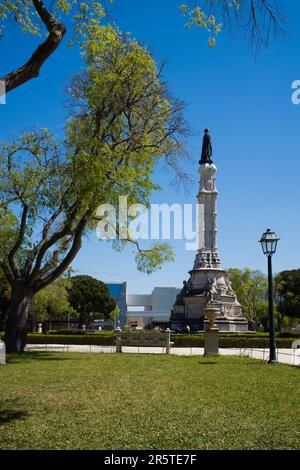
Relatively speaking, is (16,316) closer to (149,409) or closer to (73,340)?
(149,409)

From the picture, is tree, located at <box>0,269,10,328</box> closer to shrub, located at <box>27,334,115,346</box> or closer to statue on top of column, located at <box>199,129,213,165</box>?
shrub, located at <box>27,334,115,346</box>

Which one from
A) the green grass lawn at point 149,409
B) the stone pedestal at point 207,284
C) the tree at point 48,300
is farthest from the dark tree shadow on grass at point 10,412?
the stone pedestal at point 207,284

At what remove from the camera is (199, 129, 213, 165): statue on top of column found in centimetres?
5834

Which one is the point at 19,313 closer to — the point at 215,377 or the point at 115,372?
the point at 115,372

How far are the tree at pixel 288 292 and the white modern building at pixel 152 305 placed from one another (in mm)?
42078

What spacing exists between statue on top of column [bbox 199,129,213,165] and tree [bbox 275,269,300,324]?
79.0ft

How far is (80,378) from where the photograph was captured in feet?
45.3

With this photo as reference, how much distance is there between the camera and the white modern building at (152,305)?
117 meters

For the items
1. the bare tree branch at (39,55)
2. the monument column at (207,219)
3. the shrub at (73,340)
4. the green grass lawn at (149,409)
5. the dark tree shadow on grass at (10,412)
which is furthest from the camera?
the monument column at (207,219)

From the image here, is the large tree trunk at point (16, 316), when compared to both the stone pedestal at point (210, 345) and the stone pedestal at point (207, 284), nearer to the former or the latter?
the stone pedestal at point (210, 345)

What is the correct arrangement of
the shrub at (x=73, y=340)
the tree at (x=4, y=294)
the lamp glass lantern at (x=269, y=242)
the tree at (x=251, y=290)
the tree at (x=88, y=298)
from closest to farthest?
the lamp glass lantern at (x=269, y=242), the shrub at (x=73, y=340), the tree at (x=4, y=294), the tree at (x=251, y=290), the tree at (x=88, y=298)

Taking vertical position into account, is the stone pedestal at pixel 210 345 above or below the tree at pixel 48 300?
below

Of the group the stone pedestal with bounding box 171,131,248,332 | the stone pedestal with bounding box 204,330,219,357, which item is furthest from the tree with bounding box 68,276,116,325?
the stone pedestal with bounding box 204,330,219,357

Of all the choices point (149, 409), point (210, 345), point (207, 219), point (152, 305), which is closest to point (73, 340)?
point (210, 345)
